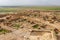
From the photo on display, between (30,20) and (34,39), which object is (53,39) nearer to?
(34,39)

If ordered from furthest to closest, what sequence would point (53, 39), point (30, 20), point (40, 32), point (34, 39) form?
1. point (30, 20)
2. point (40, 32)
3. point (34, 39)
4. point (53, 39)

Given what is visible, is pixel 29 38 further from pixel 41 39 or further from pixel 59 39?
pixel 59 39

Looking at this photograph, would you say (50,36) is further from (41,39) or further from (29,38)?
(29,38)

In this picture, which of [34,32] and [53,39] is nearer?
[53,39]

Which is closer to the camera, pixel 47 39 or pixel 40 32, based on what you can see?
→ pixel 47 39

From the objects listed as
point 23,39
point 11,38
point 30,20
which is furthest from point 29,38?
point 30,20

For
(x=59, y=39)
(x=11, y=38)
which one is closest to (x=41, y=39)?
(x=59, y=39)

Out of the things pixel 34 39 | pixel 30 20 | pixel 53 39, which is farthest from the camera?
pixel 30 20

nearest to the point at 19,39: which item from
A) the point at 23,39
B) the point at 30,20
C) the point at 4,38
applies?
the point at 23,39

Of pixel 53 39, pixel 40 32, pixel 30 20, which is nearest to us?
pixel 53 39
